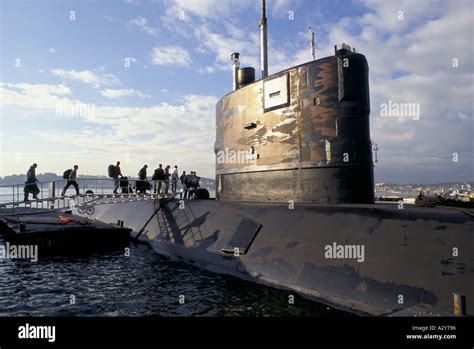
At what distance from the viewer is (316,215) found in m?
9.02

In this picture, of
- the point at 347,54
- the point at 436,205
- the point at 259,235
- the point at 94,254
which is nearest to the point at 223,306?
the point at 259,235

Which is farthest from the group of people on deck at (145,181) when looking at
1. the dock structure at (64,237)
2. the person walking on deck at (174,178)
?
the dock structure at (64,237)

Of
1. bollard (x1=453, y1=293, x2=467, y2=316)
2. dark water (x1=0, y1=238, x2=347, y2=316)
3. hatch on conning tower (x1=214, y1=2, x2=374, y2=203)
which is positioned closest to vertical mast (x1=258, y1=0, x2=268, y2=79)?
hatch on conning tower (x1=214, y1=2, x2=374, y2=203)

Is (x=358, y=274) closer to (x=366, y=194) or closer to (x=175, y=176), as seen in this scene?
(x=366, y=194)

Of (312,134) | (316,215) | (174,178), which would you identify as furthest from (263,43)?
(174,178)

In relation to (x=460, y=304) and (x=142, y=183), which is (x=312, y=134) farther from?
(x=142, y=183)

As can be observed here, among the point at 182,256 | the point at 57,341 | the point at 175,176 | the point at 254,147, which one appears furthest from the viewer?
the point at 175,176

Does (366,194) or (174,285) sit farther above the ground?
(366,194)

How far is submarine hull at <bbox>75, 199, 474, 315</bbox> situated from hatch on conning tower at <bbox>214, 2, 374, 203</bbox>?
0.56 metres

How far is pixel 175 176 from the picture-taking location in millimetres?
20359

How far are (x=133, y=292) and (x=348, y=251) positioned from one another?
517 centimetres

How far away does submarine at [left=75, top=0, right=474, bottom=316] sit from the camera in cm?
623

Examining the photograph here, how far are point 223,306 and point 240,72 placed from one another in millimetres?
8486

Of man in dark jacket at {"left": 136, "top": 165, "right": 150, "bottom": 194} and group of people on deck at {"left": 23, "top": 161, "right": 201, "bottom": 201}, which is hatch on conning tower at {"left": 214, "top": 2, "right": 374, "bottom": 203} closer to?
group of people on deck at {"left": 23, "top": 161, "right": 201, "bottom": 201}
